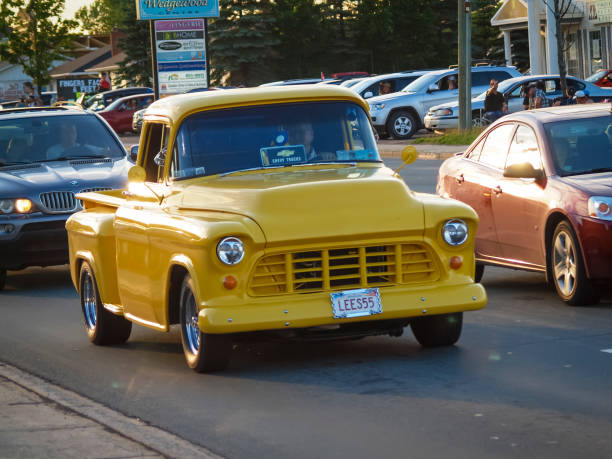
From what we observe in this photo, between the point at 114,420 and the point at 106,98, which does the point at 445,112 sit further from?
the point at 114,420

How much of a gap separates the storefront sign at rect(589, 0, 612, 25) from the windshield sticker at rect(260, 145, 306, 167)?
48.4 m

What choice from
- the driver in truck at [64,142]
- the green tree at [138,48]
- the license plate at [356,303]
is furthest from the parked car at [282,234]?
the green tree at [138,48]

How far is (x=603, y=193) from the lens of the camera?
10.1 metres

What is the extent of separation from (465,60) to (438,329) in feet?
82.6

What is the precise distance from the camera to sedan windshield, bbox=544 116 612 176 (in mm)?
10914

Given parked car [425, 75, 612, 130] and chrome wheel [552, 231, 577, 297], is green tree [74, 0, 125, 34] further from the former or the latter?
chrome wheel [552, 231, 577, 297]

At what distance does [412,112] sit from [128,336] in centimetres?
2958

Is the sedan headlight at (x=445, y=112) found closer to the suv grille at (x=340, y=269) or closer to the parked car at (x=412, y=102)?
the parked car at (x=412, y=102)

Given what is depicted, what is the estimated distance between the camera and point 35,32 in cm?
5525

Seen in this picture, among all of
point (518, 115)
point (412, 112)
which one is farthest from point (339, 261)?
point (412, 112)

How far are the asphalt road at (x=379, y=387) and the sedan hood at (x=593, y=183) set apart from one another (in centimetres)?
89

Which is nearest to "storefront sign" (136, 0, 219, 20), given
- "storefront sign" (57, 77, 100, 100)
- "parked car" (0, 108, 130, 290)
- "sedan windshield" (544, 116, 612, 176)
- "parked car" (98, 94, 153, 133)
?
"parked car" (98, 94, 153, 133)

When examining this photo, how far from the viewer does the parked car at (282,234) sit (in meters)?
7.94

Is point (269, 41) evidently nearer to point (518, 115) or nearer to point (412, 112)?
point (412, 112)
